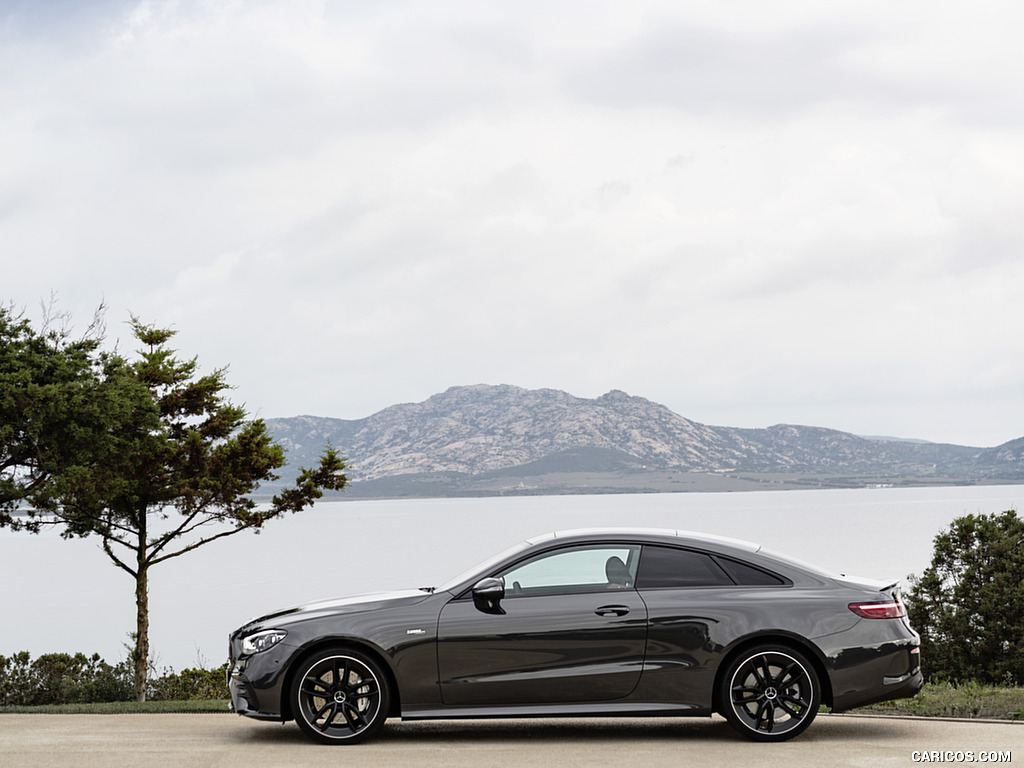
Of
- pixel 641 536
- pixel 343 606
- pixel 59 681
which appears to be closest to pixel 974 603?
pixel 59 681

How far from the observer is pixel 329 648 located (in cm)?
796

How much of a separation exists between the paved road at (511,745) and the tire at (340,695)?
159 millimetres

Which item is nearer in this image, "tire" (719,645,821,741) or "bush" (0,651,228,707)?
"tire" (719,645,821,741)

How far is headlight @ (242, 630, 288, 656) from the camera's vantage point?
8016 millimetres

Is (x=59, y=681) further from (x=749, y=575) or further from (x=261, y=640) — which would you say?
(x=749, y=575)

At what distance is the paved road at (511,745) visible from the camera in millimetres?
7145

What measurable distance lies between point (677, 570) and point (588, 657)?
3.13ft

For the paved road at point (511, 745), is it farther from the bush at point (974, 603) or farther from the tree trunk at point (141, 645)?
the bush at point (974, 603)

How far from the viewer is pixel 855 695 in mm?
7785

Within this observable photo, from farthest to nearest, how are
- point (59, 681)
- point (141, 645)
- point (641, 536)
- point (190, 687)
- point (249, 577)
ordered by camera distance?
point (249, 577), point (190, 687), point (59, 681), point (141, 645), point (641, 536)

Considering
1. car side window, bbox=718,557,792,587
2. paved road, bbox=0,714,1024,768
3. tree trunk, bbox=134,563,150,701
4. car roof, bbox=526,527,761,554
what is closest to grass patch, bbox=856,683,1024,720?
paved road, bbox=0,714,1024,768

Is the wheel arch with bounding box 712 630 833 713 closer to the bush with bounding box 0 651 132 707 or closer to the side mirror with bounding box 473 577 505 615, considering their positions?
the side mirror with bounding box 473 577 505 615

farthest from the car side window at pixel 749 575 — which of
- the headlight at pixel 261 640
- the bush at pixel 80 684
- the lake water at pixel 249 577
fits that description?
the lake water at pixel 249 577

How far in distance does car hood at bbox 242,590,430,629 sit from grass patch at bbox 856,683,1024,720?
4.57 meters
